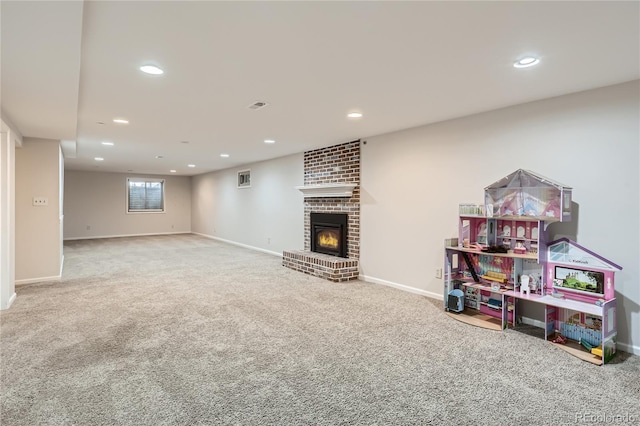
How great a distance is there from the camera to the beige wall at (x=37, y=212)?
5.04 m

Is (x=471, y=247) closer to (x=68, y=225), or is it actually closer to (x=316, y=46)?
(x=316, y=46)

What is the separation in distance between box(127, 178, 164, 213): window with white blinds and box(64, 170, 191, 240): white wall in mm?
177

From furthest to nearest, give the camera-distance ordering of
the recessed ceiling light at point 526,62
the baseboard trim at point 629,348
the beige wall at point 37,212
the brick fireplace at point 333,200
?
the brick fireplace at point 333,200
the beige wall at point 37,212
the baseboard trim at point 629,348
the recessed ceiling light at point 526,62

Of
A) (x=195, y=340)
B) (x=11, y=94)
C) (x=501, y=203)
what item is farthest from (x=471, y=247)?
(x=11, y=94)

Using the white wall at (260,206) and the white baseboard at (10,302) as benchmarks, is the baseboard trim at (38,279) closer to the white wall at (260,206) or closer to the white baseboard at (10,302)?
the white baseboard at (10,302)

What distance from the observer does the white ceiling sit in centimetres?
183

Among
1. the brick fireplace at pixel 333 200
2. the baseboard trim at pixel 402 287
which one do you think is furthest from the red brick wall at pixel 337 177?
the baseboard trim at pixel 402 287

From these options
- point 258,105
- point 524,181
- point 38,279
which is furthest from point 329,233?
point 38,279

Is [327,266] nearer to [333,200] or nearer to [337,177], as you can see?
[333,200]

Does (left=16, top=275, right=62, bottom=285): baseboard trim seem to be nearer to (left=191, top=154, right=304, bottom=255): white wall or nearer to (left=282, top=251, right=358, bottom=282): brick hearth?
(left=282, top=251, right=358, bottom=282): brick hearth

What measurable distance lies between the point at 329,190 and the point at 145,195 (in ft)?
29.6

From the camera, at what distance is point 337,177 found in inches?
236

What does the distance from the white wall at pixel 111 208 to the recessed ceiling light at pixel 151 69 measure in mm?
10387

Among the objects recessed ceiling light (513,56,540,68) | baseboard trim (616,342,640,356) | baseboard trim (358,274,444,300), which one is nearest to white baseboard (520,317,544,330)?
baseboard trim (616,342,640,356)
